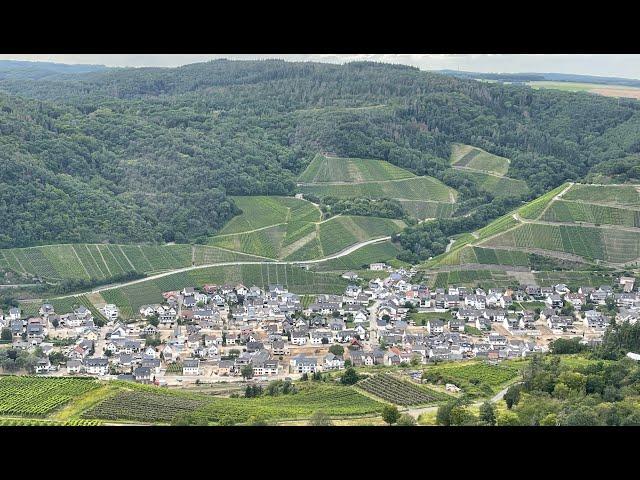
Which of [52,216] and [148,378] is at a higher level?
[52,216]

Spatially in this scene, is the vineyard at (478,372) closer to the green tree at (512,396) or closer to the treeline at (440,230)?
the green tree at (512,396)

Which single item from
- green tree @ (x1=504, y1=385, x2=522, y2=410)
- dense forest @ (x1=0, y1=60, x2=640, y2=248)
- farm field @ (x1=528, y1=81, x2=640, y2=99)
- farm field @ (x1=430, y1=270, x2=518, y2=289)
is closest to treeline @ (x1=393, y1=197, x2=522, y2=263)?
dense forest @ (x1=0, y1=60, x2=640, y2=248)

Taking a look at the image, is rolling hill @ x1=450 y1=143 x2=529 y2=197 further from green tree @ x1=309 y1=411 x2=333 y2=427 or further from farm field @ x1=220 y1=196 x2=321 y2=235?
green tree @ x1=309 y1=411 x2=333 y2=427

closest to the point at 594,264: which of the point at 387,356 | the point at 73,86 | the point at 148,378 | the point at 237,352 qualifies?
the point at 387,356

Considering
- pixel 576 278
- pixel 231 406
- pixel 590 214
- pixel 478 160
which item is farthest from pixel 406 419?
pixel 478 160

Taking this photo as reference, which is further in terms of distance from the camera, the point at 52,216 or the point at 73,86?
the point at 73,86

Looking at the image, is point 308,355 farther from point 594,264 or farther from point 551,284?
point 594,264
